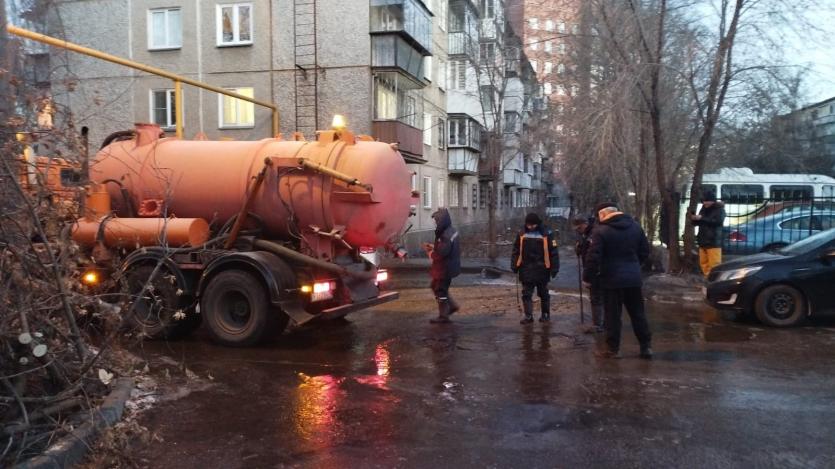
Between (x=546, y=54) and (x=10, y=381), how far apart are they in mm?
15237

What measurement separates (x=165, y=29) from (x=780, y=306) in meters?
22.7

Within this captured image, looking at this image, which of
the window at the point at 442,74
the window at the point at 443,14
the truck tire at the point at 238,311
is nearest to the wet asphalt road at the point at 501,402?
the truck tire at the point at 238,311

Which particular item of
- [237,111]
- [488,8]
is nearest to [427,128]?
[488,8]

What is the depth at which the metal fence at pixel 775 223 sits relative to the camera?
53.3 ft

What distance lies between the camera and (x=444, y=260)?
9258mm

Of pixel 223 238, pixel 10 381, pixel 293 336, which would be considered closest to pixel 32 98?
pixel 10 381

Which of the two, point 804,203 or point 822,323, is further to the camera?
point 804,203

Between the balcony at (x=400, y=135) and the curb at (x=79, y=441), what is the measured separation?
1731cm

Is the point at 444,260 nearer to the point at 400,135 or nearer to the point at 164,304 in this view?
the point at 164,304

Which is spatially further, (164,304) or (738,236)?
(738,236)

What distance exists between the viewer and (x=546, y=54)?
663 inches

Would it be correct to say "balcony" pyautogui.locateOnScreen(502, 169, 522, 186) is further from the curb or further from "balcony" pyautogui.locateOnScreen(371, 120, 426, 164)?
the curb

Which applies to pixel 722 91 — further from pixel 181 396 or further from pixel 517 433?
pixel 181 396

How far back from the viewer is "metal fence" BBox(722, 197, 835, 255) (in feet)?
53.3
